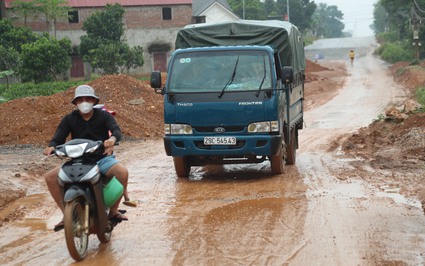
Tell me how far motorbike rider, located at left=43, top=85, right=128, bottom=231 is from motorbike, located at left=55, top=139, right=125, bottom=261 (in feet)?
0.53

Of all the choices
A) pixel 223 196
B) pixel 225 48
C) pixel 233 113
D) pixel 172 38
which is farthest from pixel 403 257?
pixel 172 38

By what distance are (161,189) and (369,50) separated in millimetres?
86862

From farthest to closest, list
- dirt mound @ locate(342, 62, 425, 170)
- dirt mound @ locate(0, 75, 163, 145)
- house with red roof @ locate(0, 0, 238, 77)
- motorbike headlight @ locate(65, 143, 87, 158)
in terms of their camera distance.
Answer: house with red roof @ locate(0, 0, 238, 77) < dirt mound @ locate(0, 75, 163, 145) < dirt mound @ locate(342, 62, 425, 170) < motorbike headlight @ locate(65, 143, 87, 158)

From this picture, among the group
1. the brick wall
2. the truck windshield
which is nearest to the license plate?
the truck windshield

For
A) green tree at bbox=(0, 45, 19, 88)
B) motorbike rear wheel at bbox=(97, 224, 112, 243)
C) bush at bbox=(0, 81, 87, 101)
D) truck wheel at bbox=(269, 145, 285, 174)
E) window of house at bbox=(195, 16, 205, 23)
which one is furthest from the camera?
window of house at bbox=(195, 16, 205, 23)

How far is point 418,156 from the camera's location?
13.3m

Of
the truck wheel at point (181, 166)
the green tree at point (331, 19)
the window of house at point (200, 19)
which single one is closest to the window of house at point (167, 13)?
the window of house at point (200, 19)

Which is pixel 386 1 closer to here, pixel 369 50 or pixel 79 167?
pixel 369 50

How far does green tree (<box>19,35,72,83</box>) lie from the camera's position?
4116cm

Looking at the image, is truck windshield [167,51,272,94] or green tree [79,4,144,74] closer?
truck windshield [167,51,272,94]

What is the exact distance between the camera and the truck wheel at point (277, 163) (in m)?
11.7

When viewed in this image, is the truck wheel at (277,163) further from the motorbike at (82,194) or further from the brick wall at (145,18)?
the brick wall at (145,18)

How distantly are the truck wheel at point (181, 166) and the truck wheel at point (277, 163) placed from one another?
1464 mm

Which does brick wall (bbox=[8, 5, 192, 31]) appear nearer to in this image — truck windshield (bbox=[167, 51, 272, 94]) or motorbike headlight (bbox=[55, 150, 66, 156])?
truck windshield (bbox=[167, 51, 272, 94])
